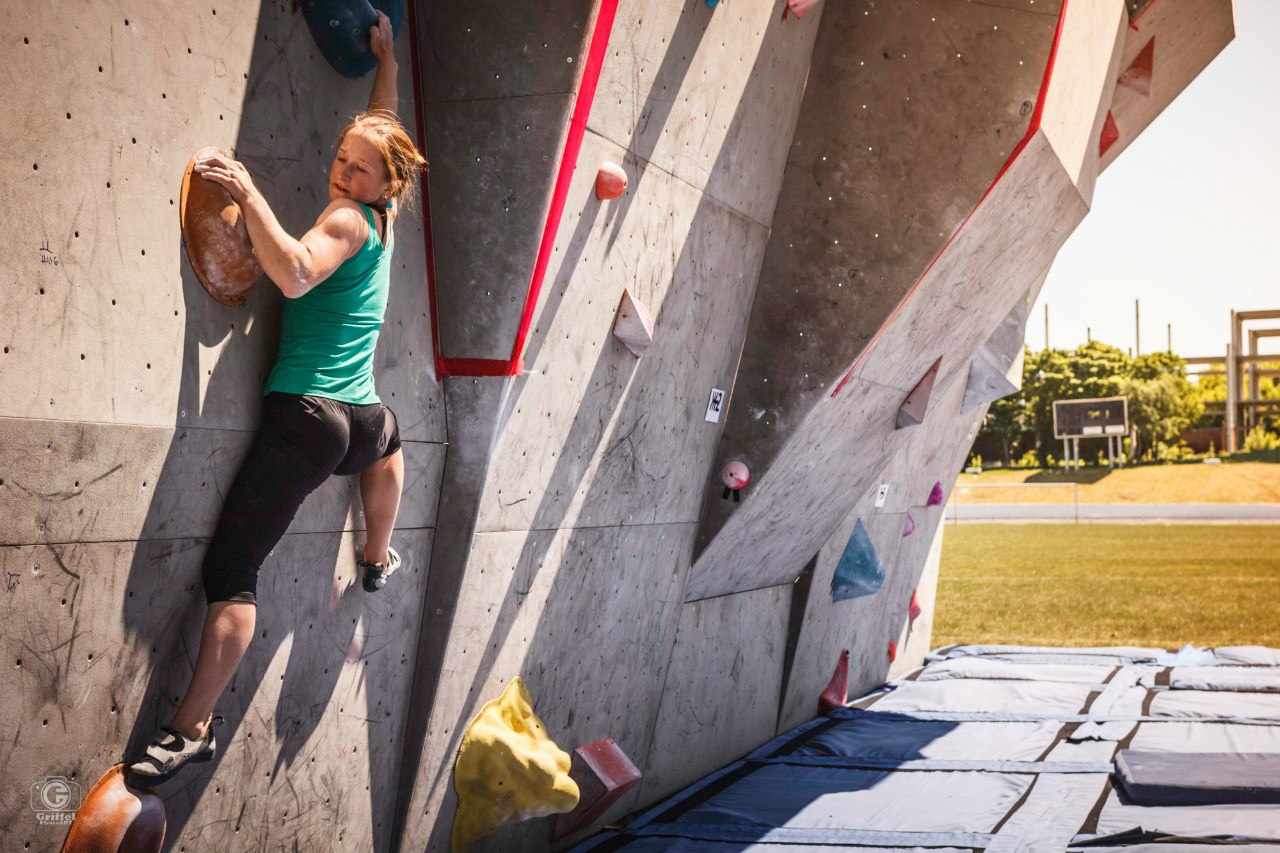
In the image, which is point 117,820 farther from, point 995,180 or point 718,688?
point 995,180

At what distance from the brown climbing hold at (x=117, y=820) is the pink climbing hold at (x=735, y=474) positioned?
3.07 meters

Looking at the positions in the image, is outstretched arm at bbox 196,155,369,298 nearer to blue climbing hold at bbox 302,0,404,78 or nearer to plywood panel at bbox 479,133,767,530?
blue climbing hold at bbox 302,0,404,78

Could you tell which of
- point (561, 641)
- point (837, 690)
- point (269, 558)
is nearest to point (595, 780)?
point (561, 641)

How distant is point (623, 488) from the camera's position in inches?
176

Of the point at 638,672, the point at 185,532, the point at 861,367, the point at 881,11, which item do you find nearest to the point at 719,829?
the point at 638,672

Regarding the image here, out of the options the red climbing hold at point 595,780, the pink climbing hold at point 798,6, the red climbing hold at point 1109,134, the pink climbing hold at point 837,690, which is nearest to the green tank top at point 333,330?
the red climbing hold at point 595,780

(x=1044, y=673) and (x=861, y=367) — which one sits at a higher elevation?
(x=861, y=367)

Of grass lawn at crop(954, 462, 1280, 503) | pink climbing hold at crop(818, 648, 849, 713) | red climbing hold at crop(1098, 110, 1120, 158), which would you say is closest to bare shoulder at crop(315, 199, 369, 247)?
pink climbing hold at crop(818, 648, 849, 713)

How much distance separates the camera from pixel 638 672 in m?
4.93

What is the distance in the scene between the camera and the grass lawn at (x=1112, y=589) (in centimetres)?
1157

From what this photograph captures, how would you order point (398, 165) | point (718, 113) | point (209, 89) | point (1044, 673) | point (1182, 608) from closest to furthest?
point (209, 89)
point (398, 165)
point (718, 113)
point (1044, 673)
point (1182, 608)

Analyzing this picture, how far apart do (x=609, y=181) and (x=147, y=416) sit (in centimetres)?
182

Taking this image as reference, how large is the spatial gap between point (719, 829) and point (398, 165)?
11.3 feet

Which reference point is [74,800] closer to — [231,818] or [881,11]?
[231,818]
